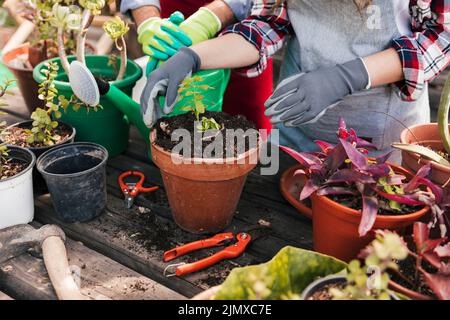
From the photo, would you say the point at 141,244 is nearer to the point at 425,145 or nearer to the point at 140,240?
the point at 140,240

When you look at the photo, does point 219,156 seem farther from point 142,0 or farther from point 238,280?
point 142,0

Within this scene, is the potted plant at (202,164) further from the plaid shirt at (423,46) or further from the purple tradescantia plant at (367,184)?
the plaid shirt at (423,46)

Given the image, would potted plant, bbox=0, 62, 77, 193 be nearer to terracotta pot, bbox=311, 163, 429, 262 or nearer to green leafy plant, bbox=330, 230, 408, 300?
terracotta pot, bbox=311, 163, 429, 262

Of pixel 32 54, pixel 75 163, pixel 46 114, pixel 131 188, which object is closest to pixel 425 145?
pixel 131 188

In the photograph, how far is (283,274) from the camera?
2.73 ft

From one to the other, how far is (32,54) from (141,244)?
114cm

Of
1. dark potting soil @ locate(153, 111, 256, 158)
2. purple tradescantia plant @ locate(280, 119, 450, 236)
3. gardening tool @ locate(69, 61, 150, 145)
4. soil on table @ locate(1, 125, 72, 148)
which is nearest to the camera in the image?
purple tradescantia plant @ locate(280, 119, 450, 236)

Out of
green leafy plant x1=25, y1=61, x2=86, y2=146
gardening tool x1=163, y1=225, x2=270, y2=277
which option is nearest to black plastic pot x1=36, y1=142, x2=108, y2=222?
green leafy plant x1=25, y1=61, x2=86, y2=146

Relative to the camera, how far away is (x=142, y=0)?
1.58 meters

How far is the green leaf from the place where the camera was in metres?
0.77

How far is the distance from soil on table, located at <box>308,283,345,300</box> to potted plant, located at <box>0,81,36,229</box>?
2.50 ft

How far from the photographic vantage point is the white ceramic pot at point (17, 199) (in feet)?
3.78

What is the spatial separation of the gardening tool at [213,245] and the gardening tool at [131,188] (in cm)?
26

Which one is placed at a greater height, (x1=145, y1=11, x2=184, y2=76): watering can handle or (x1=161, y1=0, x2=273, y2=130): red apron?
(x1=145, y1=11, x2=184, y2=76): watering can handle
